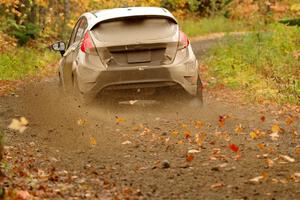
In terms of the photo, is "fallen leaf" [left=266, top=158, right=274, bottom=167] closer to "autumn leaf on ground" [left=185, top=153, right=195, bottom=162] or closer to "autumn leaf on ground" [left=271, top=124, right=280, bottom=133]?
"autumn leaf on ground" [left=185, top=153, right=195, bottom=162]

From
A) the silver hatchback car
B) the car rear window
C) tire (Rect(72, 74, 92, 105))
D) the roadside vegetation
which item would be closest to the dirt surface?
tire (Rect(72, 74, 92, 105))

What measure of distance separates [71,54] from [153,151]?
3.75m

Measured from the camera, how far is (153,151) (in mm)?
8531

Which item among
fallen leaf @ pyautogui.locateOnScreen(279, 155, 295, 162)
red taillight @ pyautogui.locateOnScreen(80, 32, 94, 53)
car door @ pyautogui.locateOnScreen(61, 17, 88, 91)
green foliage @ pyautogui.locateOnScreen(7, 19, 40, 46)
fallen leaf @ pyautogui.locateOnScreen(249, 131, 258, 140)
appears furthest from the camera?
green foliage @ pyautogui.locateOnScreen(7, 19, 40, 46)

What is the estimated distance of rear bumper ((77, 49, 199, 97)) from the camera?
33.9 ft

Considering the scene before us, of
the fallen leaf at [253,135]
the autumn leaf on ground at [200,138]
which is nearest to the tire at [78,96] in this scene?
the autumn leaf on ground at [200,138]

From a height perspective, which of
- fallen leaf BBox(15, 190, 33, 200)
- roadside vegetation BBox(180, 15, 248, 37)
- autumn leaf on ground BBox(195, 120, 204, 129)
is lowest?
roadside vegetation BBox(180, 15, 248, 37)

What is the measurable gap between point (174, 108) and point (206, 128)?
1.21 m

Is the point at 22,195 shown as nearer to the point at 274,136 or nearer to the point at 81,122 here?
the point at 274,136

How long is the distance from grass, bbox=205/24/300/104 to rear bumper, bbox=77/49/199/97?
262cm

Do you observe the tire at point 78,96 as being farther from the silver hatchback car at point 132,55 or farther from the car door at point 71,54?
the car door at point 71,54

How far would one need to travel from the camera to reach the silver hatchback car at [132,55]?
33.9 ft

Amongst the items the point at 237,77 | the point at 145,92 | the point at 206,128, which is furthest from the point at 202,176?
the point at 237,77

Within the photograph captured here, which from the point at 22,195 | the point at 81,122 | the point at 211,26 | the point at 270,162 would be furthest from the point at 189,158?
the point at 211,26
